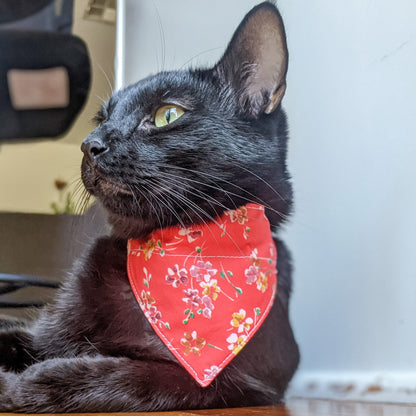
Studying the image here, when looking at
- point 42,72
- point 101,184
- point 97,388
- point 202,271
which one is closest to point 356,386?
point 202,271

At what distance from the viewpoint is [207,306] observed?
2.84ft

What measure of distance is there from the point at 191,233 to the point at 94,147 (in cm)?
22

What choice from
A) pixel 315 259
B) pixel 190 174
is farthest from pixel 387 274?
pixel 190 174

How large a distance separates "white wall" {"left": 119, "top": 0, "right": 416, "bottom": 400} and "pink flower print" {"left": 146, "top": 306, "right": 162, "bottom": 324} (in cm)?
32

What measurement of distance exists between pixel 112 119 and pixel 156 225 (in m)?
0.20

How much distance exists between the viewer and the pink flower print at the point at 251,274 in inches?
35.4

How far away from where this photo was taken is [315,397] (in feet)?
3.41

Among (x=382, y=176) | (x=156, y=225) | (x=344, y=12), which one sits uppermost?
(x=344, y=12)

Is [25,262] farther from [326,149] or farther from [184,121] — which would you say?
[326,149]

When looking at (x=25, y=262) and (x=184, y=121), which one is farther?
(x=25, y=262)

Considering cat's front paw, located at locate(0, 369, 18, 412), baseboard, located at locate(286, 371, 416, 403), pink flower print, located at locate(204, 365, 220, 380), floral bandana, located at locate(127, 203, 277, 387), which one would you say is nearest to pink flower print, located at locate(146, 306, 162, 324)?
floral bandana, located at locate(127, 203, 277, 387)

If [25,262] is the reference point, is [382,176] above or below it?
above

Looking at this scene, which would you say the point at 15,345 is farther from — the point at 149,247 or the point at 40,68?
the point at 40,68

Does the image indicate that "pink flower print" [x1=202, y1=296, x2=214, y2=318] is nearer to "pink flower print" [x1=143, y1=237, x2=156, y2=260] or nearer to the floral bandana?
the floral bandana
